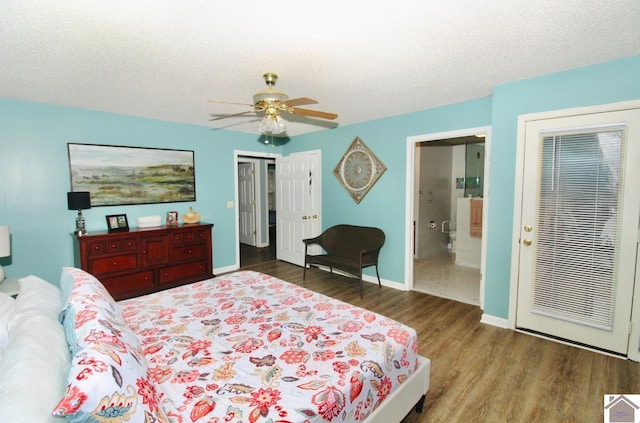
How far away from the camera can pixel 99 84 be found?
9.52 feet

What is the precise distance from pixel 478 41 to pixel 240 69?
182cm

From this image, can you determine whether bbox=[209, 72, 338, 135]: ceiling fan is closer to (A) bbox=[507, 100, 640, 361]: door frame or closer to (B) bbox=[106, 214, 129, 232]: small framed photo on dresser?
(A) bbox=[507, 100, 640, 361]: door frame

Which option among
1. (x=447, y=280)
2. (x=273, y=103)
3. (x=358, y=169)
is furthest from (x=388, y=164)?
(x=273, y=103)

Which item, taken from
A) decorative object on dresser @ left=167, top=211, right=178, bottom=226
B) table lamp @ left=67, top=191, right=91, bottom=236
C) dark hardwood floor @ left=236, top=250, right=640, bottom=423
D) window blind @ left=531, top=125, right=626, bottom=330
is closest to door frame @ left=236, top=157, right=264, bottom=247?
decorative object on dresser @ left=167, top=211, right=178, bottom=226

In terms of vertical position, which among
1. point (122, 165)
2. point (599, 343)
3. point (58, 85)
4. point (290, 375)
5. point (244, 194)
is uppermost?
A: point (58, 85)

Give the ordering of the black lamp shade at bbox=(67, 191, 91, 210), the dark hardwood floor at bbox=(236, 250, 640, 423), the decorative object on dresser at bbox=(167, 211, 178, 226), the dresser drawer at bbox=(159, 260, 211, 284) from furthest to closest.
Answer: the decorative object on dresser at bbox=(167, 211, 178, 226) → the dresser drawer at bbox=(159, 260, 211, 284) → the black lamp shade at bbox=(67, 191, 91, 210) → the dark hardwood floor at bbox=(236, 250, 640, 423)

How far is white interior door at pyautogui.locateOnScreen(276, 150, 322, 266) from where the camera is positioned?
5277 mm

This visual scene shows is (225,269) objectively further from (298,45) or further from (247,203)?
(298,45)

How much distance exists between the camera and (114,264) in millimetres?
3688

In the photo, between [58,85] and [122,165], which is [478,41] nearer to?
[58,85]

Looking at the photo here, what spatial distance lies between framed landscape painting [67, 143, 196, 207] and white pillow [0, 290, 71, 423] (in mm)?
2893

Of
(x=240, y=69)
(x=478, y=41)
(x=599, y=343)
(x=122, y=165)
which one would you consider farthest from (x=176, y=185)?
(x=599, y=343)

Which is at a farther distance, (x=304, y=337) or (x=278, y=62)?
(x=278, y=62)

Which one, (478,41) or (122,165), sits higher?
(478,41)
